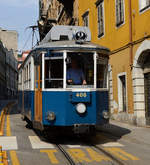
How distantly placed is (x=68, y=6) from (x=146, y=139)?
20.4 m

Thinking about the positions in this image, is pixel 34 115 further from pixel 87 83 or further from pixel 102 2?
pixel 102 2

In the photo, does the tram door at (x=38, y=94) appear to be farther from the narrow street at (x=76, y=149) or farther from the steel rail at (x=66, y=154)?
the steel rail at (x=66, y=154)

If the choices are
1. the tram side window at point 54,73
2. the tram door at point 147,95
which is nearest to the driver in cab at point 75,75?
the tram side window at point 54,73

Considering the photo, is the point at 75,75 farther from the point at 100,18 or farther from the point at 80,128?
the point at 100,18

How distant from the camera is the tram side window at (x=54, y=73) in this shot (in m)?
8.93

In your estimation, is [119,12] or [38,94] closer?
[38,94]

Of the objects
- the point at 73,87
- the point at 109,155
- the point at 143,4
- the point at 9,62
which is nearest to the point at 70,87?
the point at 73,87

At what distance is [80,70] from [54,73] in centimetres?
75

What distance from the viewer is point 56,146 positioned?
882 cm

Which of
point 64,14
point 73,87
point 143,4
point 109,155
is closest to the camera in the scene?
point 109,155

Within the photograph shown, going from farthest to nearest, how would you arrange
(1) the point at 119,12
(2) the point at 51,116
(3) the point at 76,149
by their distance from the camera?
1. (1) the point at 119,12
2. (2) the point at 51,116
3. (3) the point at 76,149

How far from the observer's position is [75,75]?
898cm

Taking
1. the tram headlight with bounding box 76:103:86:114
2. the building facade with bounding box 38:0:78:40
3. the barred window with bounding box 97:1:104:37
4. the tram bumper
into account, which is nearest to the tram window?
the tram headlight with bounding box 76:103:86:114

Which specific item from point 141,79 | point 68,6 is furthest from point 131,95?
point 68,6
